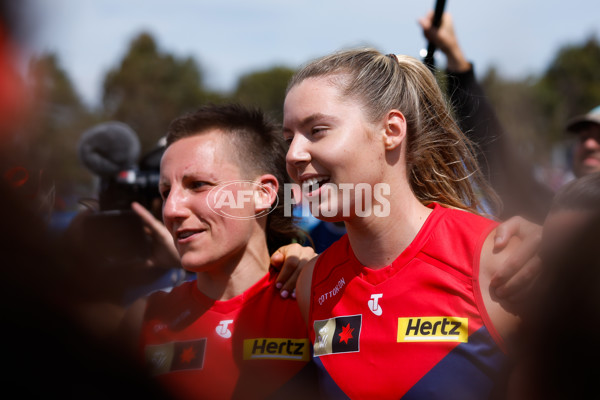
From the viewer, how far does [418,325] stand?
1.83 m

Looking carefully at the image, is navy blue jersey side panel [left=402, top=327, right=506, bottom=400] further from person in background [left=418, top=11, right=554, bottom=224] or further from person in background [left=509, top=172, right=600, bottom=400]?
person in background [left=418, top=11, right=554, bottom=224]

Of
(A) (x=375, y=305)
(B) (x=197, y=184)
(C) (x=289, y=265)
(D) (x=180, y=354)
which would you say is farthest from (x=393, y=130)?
(D) (x=180, y=354)

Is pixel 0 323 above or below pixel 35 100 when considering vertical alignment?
below

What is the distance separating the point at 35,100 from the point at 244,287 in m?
1.96

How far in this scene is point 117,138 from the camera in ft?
13.4

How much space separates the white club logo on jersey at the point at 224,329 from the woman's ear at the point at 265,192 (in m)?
0.49

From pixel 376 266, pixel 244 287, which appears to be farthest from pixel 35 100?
pixel 244 287

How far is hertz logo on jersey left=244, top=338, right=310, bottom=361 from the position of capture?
2195 millimetres

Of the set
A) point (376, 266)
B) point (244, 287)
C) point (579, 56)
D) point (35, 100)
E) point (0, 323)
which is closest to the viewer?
point (35, 100)

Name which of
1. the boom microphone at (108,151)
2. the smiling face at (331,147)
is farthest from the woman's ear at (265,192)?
the boom microphone at (108,151)

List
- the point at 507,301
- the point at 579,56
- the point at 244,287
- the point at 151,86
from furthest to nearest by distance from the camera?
the point at 579,56, the point at 151,86, the point at 244,287, the point at 507,301

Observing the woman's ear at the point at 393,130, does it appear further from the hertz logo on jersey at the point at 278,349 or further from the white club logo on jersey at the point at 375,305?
the hertz logo on jersey at the point at 278,349

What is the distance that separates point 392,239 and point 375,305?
0.24m

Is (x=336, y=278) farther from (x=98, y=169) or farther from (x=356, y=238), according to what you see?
(x=98, y=169)
